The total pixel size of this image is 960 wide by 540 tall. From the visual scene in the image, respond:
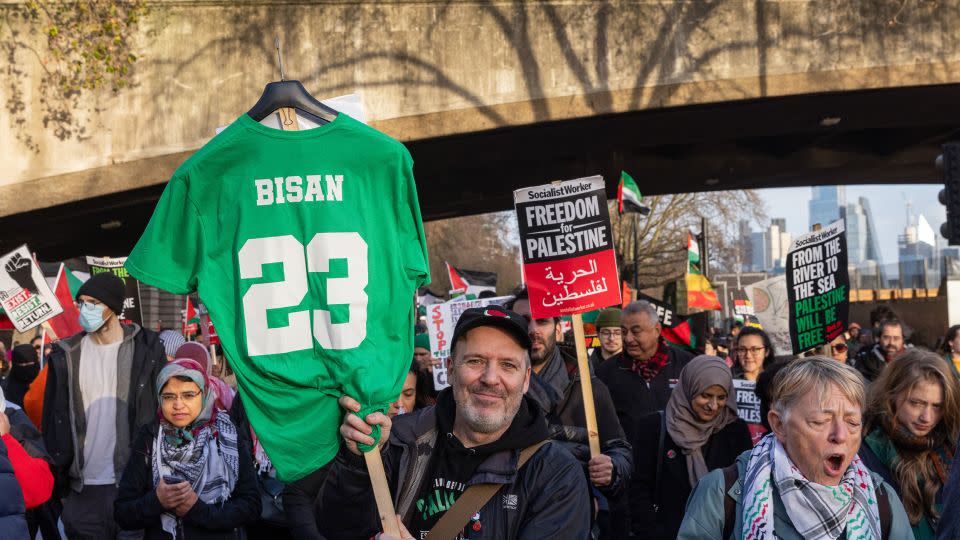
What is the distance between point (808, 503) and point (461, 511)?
1.18 m

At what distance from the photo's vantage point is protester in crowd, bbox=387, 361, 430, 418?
295 inches

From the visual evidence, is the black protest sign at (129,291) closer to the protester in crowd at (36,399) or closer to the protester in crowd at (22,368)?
the protester in crowd at (22,368)

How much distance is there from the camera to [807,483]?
363 cm

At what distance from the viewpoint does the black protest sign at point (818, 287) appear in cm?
858

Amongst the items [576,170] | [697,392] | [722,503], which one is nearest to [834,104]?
[576,170]

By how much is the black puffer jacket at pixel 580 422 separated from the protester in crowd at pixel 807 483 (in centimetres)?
180

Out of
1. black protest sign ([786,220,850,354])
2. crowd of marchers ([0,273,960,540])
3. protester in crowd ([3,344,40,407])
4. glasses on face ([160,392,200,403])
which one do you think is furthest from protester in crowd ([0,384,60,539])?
protester in crowd ([3,344,40,407])

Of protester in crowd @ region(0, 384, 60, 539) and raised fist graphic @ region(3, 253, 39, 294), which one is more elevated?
raised fist graphic @ region(3, 253, 39, 294)

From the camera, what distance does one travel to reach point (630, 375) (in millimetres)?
7699

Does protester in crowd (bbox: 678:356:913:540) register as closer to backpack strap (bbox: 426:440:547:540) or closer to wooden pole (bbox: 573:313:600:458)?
backpack strap (bbox: 426:440:547:540)

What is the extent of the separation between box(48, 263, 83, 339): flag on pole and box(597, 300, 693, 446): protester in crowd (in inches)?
278

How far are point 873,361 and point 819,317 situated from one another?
8.75 feet

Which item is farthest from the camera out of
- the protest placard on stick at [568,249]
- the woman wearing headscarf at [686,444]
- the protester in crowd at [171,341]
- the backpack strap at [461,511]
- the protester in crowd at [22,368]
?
the protester in crowd at [22,368]

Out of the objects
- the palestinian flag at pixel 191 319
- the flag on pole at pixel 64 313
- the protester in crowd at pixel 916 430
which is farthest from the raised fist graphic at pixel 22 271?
the protester in crowd at pixel 916 430
